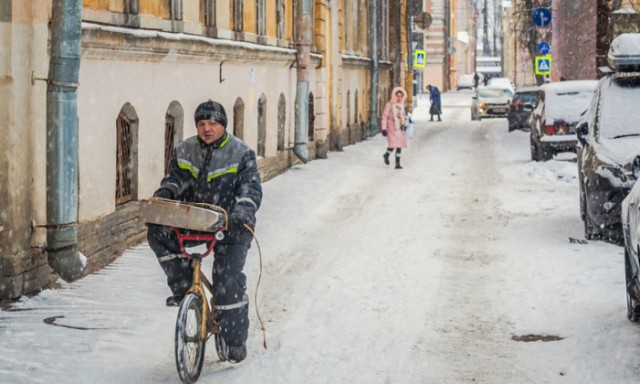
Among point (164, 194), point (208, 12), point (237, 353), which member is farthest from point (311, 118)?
point (164, 194)

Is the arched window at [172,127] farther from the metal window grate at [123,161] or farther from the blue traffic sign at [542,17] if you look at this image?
the blue traffic sign at [542,17]

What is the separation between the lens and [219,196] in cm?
762

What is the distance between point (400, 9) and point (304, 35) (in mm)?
20694

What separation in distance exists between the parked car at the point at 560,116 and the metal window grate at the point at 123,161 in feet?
37.9

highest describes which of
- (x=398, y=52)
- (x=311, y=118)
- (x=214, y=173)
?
(x=398, y=52)

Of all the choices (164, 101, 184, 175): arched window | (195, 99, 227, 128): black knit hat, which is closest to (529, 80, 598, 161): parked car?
(164, 101, 184, 175): arched window

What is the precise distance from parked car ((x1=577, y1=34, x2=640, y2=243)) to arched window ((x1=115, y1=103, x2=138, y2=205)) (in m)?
5.14

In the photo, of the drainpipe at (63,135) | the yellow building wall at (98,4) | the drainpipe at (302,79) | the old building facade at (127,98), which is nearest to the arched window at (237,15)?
the old building facade at (127,98)

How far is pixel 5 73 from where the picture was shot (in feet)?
33.2

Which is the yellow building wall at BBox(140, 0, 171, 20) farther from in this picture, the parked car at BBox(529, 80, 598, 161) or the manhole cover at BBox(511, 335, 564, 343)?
the parked car at BBox(529, 80, 598, 161)

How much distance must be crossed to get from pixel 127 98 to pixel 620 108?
18.5ft

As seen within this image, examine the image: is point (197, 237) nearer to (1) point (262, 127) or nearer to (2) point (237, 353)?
(2) point (237, 353)

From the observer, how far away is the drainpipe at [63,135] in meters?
10.6

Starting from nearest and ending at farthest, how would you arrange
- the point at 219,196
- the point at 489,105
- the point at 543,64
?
1. the point at 219,196
2. the point at 543,64
3. the point at 489,105
